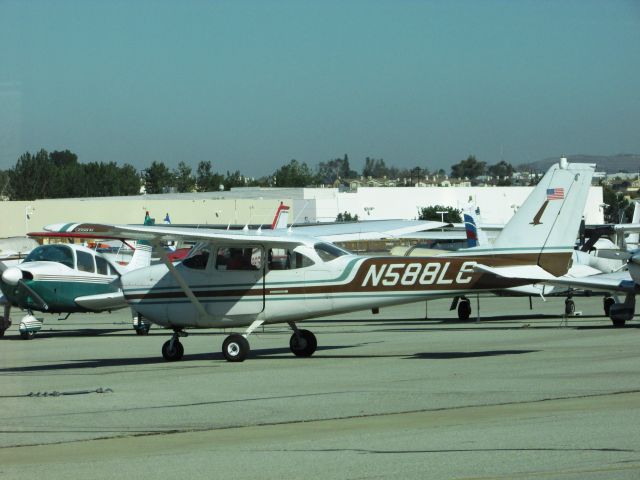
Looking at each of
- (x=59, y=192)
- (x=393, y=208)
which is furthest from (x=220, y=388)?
(x=393, y=208)

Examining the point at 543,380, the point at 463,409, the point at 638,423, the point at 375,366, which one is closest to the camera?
the point at 638,423

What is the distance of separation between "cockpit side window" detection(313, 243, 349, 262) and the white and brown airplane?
16 millimetres

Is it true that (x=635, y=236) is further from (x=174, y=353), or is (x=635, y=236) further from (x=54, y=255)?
(x=174, y=353)

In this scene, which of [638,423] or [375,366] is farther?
[375,366]

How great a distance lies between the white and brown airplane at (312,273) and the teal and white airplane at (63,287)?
20.6 feet

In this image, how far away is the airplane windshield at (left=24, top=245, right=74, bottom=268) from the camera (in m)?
23.9

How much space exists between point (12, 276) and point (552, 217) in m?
12.5

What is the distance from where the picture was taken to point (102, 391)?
13.0 metres

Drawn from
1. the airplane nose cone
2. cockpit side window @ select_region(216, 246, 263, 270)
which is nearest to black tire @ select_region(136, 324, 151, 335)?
the airplane nose cone

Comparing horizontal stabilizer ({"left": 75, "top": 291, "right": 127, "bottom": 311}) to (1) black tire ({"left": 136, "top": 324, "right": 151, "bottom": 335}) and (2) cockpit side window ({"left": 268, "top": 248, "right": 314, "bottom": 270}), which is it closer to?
(1) black tire ({"left": 136, "top": 324, "right": 151, "bottom": 335})

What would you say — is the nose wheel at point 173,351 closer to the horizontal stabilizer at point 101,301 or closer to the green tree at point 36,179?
the horizontal stabilizer at point 101,301

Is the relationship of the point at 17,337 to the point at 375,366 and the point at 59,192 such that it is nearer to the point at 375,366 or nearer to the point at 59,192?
the point at 375,366

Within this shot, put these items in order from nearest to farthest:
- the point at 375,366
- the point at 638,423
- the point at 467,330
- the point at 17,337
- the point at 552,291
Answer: the point at 638,423 < the point at 375,366 < the point at 467,330 < the point at 17,337 < the point at 552,291

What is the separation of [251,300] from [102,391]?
4.13 metres
